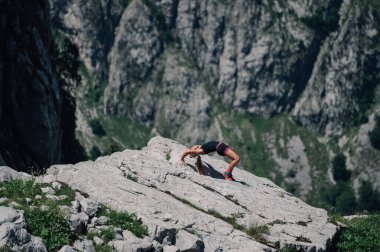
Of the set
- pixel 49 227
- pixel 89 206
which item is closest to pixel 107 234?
pixel 89 206

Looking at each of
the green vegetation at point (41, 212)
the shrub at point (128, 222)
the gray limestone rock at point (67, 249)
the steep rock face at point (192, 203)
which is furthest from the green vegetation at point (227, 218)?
the gray limestone rock at point (67, 249)

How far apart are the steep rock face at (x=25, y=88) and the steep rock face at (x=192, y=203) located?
30689 mm

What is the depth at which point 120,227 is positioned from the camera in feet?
77.2

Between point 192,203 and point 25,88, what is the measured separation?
42868 millimetres

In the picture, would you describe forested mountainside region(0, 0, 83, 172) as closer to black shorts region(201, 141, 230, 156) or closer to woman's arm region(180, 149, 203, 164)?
black shorts region(201, 141, 230, 156)

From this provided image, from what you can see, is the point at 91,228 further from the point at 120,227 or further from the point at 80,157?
the point at 80,157

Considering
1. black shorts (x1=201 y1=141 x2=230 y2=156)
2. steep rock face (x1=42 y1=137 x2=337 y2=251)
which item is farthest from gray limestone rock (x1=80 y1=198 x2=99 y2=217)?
black shorts (x1=201 y1=141 x2=230 y2=156)

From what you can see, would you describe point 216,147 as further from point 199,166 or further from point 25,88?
point 25,88

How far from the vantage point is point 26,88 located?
218ft

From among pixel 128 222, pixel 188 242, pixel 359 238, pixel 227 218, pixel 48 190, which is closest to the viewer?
pixel 188 242

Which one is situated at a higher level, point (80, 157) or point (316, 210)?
point (316, 210)

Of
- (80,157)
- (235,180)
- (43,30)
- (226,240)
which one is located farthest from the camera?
(80,157)

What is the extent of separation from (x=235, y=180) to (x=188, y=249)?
1074 centimetres

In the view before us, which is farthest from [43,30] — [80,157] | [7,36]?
[80,157]
